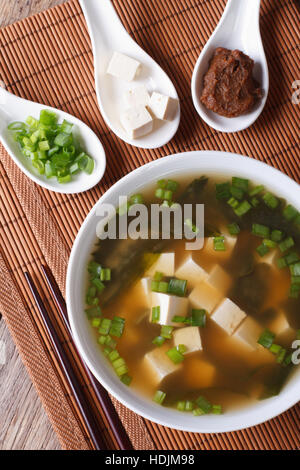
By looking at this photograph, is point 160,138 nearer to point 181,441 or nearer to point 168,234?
point 168,234

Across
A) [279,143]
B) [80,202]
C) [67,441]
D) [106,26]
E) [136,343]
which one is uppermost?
[106,26]

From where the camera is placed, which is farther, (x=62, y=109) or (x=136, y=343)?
(x=62, y=109)

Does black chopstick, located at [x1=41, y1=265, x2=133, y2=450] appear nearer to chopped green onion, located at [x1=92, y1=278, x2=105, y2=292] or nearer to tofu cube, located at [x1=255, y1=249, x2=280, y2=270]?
chopped green onion, located at [x1=92, y1=278, x2=105, y2=292]

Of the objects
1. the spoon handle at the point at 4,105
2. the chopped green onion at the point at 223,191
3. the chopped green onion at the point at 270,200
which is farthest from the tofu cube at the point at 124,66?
the chopped green onion at the point at 270,200

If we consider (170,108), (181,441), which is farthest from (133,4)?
(181,441)

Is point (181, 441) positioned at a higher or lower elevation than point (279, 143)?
lower

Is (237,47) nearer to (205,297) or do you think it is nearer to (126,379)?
(205,297)

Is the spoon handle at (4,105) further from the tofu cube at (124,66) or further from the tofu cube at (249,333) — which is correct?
the tofu cube at (249,333)
